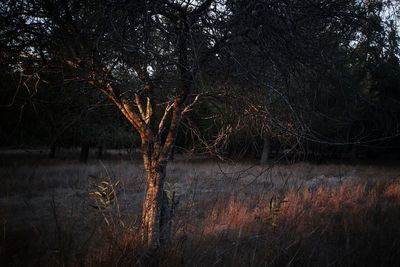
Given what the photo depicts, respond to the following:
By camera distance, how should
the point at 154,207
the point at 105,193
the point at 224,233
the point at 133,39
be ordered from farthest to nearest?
the point at 224,233 → the point at 105,193 → the point at 154,207 → the point at 133,39

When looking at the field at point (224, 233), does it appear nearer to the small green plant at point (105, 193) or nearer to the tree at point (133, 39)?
the small green plant at point (105, 193)

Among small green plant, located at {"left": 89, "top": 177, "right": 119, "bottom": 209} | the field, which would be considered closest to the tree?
the field

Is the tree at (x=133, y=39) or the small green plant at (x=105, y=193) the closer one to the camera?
the tree at (x=133, y=39)

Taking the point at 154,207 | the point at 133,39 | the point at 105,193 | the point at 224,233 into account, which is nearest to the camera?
the point at 133,39

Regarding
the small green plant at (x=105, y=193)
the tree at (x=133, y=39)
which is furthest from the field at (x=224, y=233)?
the tree at (x=133, y=39)

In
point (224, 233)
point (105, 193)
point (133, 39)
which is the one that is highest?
point (133, 39)

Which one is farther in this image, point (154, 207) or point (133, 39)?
point (154, 207)

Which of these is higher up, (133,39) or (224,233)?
(133,39)

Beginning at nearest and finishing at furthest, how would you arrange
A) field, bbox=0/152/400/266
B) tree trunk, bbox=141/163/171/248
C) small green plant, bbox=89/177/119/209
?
field, bbox=0/152/400/266 → tree trunk, bbox=141/163/171/248 → small green plant, bbox=89/177/119/209

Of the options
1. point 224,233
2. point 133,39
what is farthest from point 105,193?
point 133,39

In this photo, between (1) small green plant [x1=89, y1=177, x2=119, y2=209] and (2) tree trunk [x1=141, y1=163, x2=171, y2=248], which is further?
(1) small green plant [x1=89, y1=177, x2=119, y2=209]

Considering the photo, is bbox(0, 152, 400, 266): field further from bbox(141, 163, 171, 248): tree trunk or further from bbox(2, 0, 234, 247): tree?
bbox(2, 0, 234, 247): tree

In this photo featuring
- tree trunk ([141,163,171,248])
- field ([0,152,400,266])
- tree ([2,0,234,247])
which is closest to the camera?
tree ([2,0,234,247])

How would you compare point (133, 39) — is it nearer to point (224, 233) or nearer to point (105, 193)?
point (105, 193)
